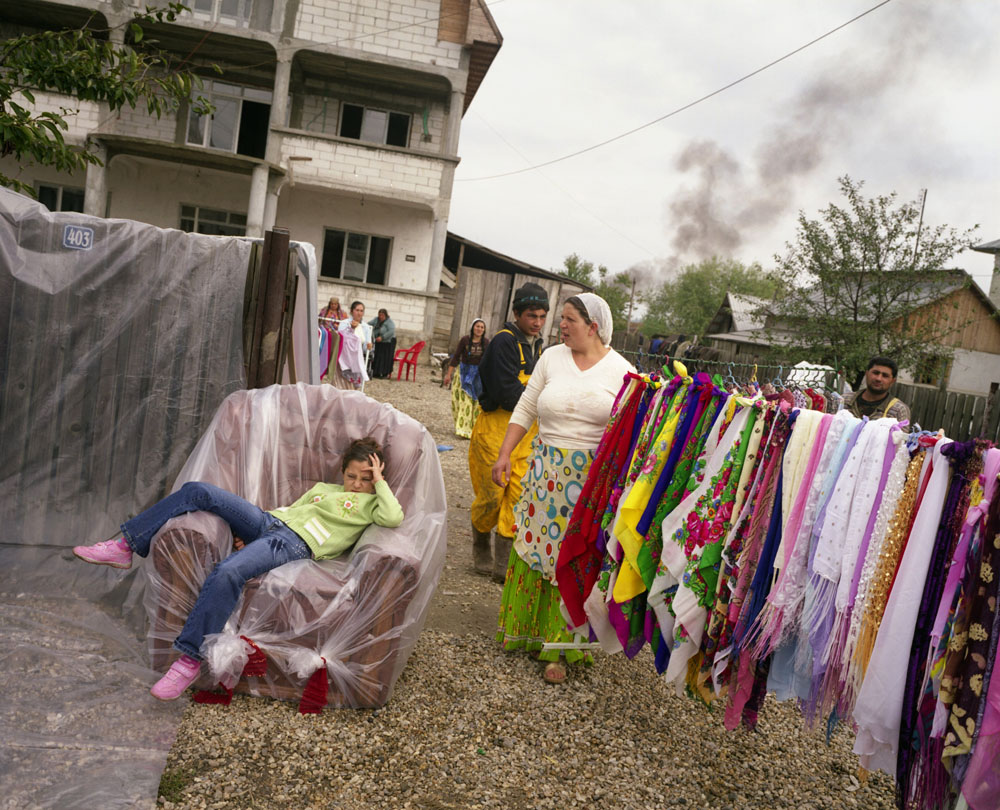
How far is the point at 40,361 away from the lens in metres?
4.36

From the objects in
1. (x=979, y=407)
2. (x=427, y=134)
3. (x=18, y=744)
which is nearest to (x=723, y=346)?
(x=427, y=134)

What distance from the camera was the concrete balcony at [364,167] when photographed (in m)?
16.5

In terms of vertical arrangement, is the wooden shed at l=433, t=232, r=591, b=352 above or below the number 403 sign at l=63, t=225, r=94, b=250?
above

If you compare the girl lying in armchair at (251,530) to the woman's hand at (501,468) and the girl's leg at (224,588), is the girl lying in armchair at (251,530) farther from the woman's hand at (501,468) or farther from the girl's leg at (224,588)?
the woman's hand at (501,468)

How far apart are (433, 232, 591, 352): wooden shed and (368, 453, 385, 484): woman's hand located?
16.7 m

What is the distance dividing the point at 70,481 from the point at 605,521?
297 centimetres

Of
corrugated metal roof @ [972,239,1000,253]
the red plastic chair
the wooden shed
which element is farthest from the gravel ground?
corrugated metal roof @ [972,239,1000,253]

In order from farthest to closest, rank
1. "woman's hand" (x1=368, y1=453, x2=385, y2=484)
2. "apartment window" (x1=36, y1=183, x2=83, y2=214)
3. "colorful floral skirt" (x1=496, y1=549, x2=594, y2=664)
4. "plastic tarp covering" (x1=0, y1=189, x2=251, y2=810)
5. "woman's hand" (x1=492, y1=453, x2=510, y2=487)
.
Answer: "apartment window" (x1=36, y1=183, x2=83, y2=214), "plastic tarp covering" (x1=0, y1=189, x2=251, y2=810), "woman's hand" (x1=492, y1=453, x2=510, y2=487), "colorful floral skirt" (x1=496, y1=549, x2=594, y2=664), "woman's hand" (x1=368, y1=453, x2=385, y2=484)

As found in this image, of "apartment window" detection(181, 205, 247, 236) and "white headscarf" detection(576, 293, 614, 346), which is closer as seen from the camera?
"white headscarf" detection(576, 293, 614, 346)

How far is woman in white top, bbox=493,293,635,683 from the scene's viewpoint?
12.6ft

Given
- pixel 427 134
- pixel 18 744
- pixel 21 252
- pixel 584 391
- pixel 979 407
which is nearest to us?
pixel 18 744

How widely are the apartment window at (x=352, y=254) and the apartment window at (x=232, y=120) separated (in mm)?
2839

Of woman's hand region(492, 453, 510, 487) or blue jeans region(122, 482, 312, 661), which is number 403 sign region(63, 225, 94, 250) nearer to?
blue jeans region(122, 482, 312, 661)

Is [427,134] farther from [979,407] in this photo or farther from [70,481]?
[70,481]
